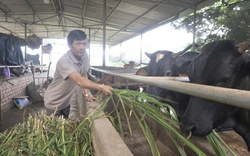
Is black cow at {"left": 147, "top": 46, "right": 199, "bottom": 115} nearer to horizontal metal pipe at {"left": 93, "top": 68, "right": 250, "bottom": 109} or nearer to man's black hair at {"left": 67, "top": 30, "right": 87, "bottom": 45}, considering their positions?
man's black hair at {"left": 67, "top": 30, "right": 87, "bottom": 45}

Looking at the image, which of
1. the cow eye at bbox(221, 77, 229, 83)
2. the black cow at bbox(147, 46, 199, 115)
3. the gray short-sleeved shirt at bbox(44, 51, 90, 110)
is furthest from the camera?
the black cow at bbox(147, 46, 199, 115)

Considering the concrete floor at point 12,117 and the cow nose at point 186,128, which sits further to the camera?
the concrete floor at point 12,117

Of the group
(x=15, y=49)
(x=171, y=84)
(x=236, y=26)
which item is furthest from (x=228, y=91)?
(x=15, y=49)

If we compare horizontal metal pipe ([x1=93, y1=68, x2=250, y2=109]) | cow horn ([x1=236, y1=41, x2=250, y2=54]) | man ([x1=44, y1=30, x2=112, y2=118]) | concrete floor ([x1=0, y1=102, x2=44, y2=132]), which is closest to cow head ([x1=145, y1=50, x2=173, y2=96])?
man ([x1=44, y1=30, x2=112, y2=118])

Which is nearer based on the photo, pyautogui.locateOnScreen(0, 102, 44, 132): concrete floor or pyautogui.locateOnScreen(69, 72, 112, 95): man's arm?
pyautogui.locateOnScreen(69, 72, 112, 95): man's arm

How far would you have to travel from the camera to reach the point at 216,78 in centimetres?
150

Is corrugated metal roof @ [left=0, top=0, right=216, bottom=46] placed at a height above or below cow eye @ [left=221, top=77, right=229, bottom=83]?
above

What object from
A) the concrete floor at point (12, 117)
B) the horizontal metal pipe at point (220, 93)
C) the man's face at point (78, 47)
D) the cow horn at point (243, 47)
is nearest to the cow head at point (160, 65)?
the man's face at point (78, 47)

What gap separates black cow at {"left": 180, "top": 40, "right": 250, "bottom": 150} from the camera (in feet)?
4.70

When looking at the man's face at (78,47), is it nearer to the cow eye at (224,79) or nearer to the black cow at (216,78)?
the black cow at (216,78)

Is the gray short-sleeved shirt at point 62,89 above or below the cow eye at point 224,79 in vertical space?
below

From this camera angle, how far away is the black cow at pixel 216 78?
1433 millimetres

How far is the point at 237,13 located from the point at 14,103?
8542 mm

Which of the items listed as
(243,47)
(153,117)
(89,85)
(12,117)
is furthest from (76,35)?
(12,117)
